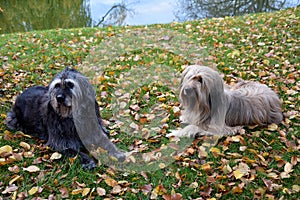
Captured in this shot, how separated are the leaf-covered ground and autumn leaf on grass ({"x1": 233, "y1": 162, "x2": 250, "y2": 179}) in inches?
0.6

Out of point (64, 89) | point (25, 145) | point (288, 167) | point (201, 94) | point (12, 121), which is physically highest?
point (64, 89)

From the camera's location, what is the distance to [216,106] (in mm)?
4426

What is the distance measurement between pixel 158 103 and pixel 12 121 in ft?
7.93

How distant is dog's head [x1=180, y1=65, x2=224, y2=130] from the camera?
13.9ft

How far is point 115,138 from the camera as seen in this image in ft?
15.2

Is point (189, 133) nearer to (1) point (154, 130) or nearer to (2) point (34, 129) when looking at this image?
(1) point (154, 130)

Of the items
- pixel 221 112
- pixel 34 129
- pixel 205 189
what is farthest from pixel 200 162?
pixel 34 129

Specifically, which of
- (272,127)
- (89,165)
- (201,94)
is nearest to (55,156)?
(89,165)

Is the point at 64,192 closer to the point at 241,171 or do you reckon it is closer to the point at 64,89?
the point at 64,89

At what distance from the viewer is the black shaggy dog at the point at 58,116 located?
371 cm

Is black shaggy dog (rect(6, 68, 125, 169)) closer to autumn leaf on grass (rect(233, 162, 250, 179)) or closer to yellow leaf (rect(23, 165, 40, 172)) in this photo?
yellow leaf (rect(23, 165, 40, 172))

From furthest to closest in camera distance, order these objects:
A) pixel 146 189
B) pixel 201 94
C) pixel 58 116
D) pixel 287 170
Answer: pixel 201 94
pixel 58 116
pixel 287 170
pixel 146 189

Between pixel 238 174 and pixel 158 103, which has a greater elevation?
pixel 158 103

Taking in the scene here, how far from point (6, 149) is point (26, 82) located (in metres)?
2.78
